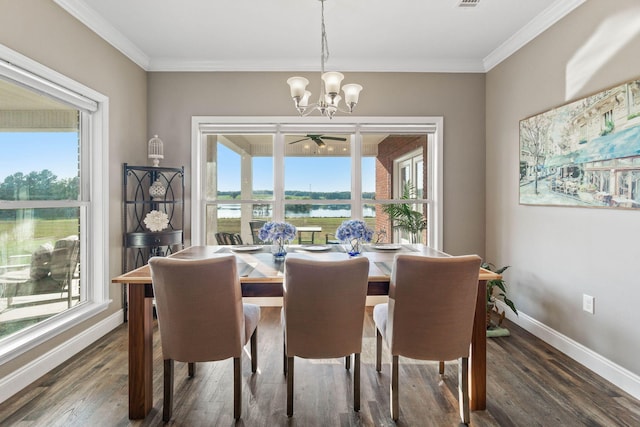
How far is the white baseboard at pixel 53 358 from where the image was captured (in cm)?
209

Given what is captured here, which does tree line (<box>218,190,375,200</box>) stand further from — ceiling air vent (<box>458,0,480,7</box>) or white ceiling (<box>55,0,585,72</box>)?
ceiling air vent (<box>458,0,480,7</box>)

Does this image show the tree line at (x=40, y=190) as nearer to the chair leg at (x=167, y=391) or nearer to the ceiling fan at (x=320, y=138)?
the chair leg at (x=167, y=391)

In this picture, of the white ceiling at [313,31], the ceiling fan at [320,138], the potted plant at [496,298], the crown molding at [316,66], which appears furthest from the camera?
the ceiling fan at [320,138]

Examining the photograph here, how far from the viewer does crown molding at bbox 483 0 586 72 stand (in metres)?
2.65

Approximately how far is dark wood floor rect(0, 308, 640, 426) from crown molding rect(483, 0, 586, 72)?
8.59ft

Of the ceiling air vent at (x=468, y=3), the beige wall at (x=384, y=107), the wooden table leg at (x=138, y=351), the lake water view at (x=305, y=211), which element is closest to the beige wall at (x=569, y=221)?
the beige wall at (x=384, y=107)

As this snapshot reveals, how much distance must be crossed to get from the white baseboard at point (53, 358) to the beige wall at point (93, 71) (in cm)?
4

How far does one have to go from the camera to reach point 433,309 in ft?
5.81

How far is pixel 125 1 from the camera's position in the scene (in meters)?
2.66

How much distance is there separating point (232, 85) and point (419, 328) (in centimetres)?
321

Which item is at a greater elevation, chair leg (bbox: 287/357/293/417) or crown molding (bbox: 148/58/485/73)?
crown molding (bbox: 148/58/485/73)

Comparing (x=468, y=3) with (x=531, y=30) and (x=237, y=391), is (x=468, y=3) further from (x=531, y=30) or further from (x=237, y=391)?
(x=237, y=391)

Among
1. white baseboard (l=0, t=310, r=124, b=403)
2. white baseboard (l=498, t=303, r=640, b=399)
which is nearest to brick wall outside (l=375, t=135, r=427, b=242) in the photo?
white baseboard (l=498, t=303, r=640, b=399)

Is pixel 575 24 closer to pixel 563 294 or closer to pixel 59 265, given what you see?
pixel 563 294
